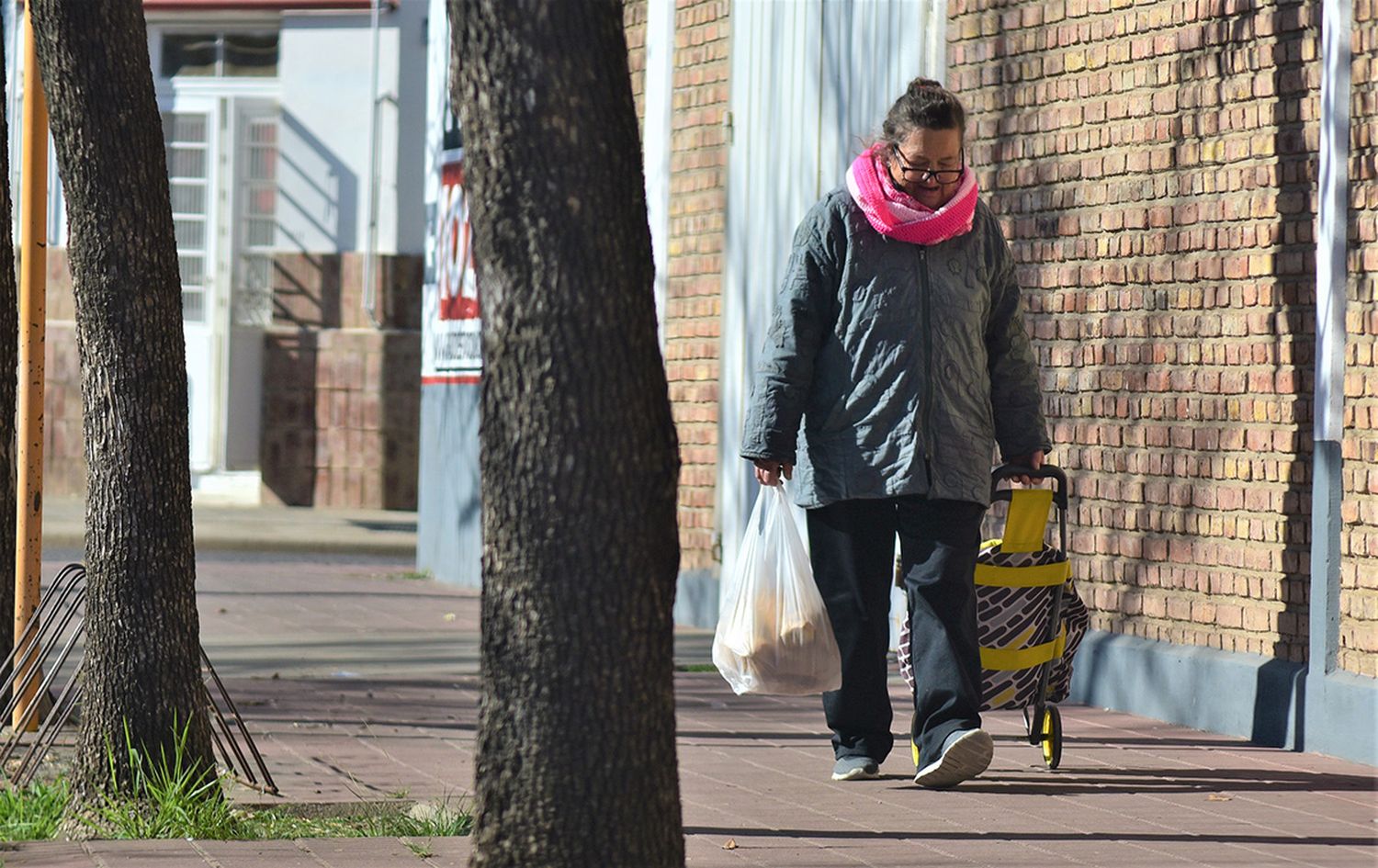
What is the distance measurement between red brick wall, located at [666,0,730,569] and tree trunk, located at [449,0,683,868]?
25.9 feet

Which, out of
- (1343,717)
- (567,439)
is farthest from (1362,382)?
(567,439)

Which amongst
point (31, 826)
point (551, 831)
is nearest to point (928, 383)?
point (31, 826)

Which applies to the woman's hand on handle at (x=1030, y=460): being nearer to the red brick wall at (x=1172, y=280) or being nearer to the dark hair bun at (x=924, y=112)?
the dark hair bun at (x=924, y=112)

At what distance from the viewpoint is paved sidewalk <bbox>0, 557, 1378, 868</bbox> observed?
524 cm

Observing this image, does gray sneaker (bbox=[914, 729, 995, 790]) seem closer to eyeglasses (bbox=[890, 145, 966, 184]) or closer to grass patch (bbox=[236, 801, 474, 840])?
grass patch (bbox=[236, 801, 474, 840])

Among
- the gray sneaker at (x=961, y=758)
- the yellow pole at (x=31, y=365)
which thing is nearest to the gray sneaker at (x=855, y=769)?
the gray sneaker at (x=961, y=758)

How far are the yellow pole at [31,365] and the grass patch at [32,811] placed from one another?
1375 mm

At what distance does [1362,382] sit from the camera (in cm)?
694

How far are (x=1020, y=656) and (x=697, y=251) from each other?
5276 mm

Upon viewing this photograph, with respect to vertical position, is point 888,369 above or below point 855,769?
above

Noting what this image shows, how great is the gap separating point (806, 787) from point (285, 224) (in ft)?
57.3

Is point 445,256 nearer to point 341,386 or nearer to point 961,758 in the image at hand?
point 341,386

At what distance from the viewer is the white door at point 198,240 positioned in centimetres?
2292

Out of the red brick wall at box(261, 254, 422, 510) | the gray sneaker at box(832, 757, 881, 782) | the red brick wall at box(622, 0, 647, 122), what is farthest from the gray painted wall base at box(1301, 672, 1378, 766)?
the red brick wall at box(261, 254, 422, 510)
